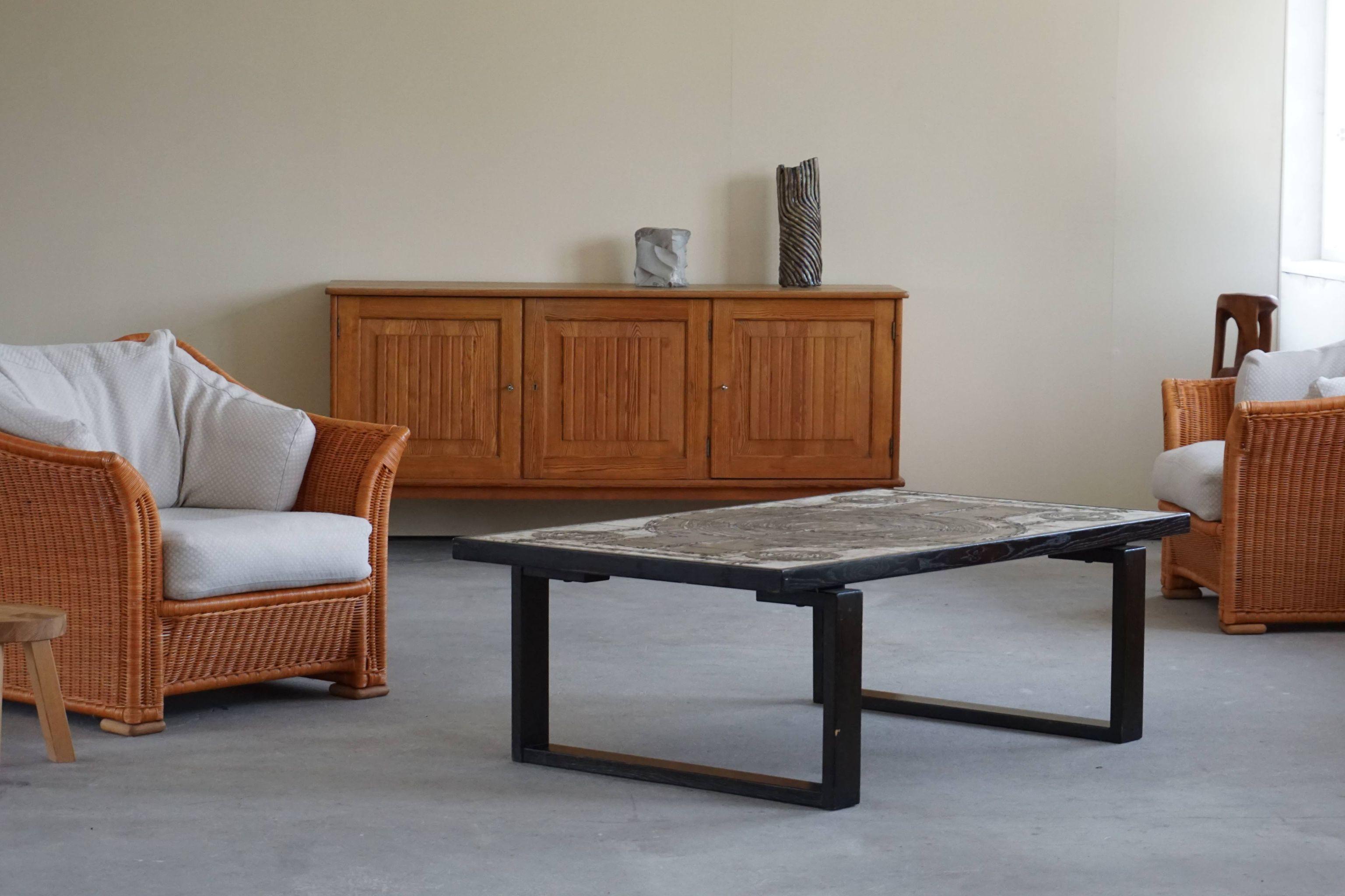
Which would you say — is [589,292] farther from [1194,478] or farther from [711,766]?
[711,766]

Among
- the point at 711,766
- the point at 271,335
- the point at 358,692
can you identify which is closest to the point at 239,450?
the point at 358,692

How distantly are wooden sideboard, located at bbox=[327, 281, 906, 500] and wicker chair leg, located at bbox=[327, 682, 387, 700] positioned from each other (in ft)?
6.09

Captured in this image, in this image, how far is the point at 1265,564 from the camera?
14.1ft

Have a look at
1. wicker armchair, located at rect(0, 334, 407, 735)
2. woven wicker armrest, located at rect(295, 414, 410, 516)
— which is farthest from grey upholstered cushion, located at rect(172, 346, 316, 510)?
wicker armchair, located at rect(0, 334, 407, 735)

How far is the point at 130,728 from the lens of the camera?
3162 millimetres

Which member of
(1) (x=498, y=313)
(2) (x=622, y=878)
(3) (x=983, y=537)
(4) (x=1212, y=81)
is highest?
(4) (x=1212, y=81)

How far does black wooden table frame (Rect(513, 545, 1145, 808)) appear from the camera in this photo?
2682 millimetres

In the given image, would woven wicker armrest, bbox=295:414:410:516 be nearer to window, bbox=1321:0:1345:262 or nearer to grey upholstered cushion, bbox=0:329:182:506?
grey upholstered cushion, bbox=0:329:182:506

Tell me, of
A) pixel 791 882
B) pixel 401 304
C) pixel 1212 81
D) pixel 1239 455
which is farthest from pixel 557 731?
pixel 1212 81

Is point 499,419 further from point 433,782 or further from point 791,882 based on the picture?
point 791,882

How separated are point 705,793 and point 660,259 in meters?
3.05

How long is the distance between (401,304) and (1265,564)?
9.12ft

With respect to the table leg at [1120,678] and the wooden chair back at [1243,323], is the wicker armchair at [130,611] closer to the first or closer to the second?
the table leg at [1120,678]

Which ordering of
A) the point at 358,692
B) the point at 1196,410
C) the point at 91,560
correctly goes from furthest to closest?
the point at 1196,410 → the point at 358,692 → the point at 91,560
